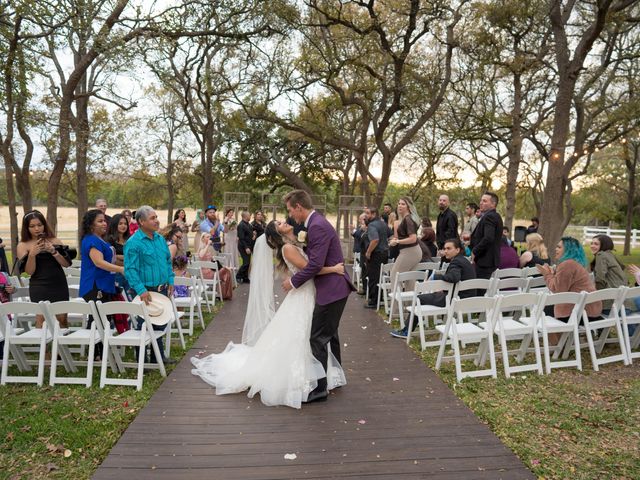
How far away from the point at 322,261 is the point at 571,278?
3.33 m

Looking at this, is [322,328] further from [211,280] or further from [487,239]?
[211,280]

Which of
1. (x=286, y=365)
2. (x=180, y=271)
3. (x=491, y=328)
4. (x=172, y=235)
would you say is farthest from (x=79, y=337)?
(x=491, y=328)

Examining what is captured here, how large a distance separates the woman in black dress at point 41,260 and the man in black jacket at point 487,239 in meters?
5.56

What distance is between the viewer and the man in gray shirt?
29.1 ft

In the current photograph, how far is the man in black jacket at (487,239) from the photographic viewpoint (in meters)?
7.13

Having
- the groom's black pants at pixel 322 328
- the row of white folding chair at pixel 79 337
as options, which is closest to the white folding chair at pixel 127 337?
the row of white folding chair at pixel 79 337

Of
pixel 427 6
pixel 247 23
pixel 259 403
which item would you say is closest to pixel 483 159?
pixel 427 6

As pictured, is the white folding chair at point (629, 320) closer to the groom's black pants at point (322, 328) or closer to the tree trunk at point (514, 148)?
the groom's black pants at point (322, 328)

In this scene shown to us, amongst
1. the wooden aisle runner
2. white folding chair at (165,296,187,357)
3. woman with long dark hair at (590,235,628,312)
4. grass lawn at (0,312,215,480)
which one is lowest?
grass lawn at (0,312,215,480)

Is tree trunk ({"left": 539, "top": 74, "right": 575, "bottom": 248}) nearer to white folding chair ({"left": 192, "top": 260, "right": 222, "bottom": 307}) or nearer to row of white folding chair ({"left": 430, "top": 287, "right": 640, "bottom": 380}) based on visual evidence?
row of white folding chair ({"left": 430, "top": 287, "right": 640, "bottom": 380})

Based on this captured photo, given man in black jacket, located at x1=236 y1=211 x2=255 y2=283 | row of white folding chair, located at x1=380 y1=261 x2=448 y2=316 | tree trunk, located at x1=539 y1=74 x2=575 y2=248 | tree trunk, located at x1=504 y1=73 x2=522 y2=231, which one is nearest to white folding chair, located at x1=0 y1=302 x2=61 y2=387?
row of white folding chair, located at x1=380 y1=261 x2=448 y2=316

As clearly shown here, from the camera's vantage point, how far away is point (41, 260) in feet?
18.1

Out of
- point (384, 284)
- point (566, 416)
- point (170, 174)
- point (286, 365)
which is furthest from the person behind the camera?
point (170, 174)

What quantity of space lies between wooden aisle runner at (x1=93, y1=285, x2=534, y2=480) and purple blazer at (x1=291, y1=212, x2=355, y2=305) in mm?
1023
